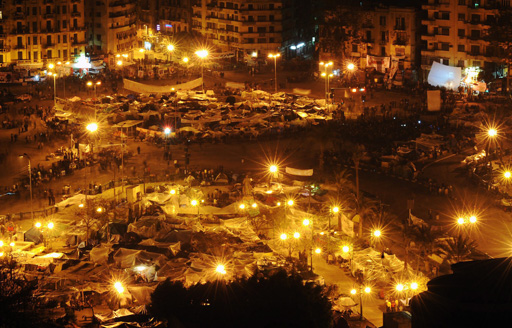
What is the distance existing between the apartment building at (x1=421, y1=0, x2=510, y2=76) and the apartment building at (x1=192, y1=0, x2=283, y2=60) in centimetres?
1637

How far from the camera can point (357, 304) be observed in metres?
27.6

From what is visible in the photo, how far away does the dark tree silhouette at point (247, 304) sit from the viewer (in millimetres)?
20406

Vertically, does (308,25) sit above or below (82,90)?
above

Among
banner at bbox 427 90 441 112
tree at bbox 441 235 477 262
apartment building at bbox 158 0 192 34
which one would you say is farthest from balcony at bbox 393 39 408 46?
tree at bbox 441 235 477 262

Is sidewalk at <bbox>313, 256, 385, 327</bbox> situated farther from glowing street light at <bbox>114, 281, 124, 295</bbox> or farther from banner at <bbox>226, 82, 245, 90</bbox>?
banner at <bbox>226, 82, 245, 90</bbox>

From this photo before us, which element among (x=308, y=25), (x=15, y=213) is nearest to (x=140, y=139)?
(x=15, y=213)

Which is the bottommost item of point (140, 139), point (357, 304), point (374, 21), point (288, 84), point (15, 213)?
point (357, 304)

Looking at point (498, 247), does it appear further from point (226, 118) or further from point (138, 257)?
point (226, 118)

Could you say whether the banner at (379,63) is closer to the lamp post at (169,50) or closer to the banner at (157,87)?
the banner at (157,87)

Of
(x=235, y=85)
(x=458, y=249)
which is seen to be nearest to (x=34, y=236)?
(x=458, y=249)

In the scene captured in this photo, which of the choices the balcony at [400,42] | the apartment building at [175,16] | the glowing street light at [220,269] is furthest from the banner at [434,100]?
the apartment building at [175,16]

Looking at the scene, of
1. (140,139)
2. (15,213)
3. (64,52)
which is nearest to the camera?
(15,213)

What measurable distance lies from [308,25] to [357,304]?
2168 inches

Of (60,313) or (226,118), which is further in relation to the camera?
(226,118)
